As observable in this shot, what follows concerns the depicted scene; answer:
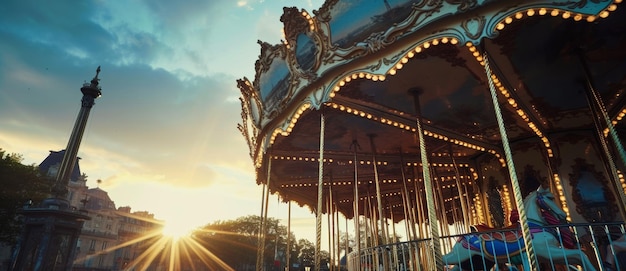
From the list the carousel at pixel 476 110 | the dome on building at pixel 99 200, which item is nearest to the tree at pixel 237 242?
the dome on building at pixel 99 200

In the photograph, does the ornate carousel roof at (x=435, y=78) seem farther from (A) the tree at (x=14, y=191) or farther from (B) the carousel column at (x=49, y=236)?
(A) the tree at (x=14, y=191)

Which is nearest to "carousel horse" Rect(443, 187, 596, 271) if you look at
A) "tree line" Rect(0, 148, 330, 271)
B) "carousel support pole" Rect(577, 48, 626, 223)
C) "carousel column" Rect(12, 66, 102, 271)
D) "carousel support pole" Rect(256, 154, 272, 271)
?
"carousel support pole" Rect(577, 48, 626, 223)

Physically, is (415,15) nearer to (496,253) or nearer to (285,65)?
(285,65)

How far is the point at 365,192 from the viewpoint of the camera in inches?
516

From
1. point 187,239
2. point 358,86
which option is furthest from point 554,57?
point 187,239

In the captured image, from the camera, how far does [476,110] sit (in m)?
6.91

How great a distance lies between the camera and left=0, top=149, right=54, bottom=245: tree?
16.5 m

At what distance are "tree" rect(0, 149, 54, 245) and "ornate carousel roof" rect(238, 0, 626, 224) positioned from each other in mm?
15728

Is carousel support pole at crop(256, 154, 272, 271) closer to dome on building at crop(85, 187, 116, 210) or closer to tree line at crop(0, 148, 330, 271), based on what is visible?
tree line at crop(0, 148, 330, 271)

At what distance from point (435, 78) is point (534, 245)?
117 inches

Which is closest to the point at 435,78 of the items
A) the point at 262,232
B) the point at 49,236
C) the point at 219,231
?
the point at 262,232

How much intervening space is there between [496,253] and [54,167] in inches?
1908

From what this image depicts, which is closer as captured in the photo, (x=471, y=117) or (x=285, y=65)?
(x=285, y=65)

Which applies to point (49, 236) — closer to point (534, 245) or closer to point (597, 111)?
point (534, 245)
